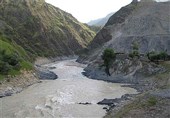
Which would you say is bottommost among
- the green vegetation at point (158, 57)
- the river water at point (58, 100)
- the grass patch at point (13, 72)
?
the river water at point (58, 100)

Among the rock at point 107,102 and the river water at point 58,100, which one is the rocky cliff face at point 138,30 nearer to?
the river water at point 58,100

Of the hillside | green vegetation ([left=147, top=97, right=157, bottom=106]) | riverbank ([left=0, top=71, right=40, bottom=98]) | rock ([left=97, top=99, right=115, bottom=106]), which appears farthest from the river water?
green vegetation ([left=147, top=97, right=157, bottom=106])

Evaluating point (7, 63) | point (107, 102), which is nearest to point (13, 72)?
point (7, 63)

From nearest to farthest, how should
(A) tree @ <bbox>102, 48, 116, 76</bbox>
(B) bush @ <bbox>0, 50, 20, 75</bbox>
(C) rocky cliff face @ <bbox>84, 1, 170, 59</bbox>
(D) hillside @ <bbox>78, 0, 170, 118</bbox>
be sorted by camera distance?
1. (D) hillside @ <bbox>78, 0, 170, 118</bbox>
2. (B) bush @ <bbox>0, 50, 20, 75</bbox>
3. (A) tree @ <bbox>102, 48, 116, 76</bbox>
4. (C) rocky cliff face @ <bbox>84, 1, 170, 59</bbox>

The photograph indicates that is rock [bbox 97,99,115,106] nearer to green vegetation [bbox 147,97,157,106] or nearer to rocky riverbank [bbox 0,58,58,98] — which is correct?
green vegetation [bbox 147,97,157,106]

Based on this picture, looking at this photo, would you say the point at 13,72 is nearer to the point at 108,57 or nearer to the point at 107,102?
the point at 107,102

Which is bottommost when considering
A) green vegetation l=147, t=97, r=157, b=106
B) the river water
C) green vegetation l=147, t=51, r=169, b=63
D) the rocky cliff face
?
the river water

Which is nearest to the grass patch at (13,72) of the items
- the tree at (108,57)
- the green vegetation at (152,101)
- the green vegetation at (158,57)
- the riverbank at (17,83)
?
the riverbank at (17,83)
